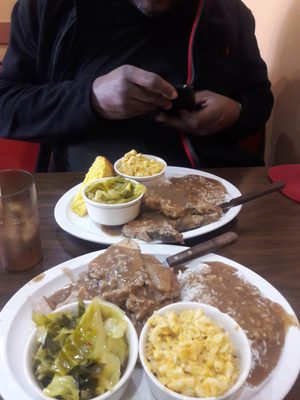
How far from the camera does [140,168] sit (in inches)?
58.5

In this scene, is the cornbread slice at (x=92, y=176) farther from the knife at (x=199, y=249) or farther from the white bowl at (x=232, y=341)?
the white bowl at (x=232, y=341)

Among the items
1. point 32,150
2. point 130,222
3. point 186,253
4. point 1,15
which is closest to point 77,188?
point 130,222

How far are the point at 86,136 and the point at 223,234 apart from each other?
2.74 ft

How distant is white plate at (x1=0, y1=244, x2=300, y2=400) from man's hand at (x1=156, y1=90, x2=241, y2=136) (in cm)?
73

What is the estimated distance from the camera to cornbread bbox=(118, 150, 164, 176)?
1478mm

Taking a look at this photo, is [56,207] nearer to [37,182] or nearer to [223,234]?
[37,182]

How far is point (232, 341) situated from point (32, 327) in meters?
0.46

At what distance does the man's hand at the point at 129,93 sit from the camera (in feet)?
4.92

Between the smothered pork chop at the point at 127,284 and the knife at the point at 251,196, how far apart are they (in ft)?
1.32

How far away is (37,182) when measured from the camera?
5.19 feet

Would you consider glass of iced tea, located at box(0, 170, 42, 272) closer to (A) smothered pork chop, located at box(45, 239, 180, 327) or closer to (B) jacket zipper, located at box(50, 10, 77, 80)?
(A) smothered pork chop, located at box(45, 239, 180, 327)

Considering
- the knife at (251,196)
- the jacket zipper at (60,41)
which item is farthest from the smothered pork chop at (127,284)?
the jacket zipper at (60,41)

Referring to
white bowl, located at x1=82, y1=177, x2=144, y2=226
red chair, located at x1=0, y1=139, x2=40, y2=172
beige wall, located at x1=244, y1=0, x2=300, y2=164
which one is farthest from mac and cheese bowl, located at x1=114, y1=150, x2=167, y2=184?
beige wall, located at x1=244, y1=0, x2=300, y2=164

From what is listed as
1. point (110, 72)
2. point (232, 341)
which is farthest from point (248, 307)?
point (110, 72)
